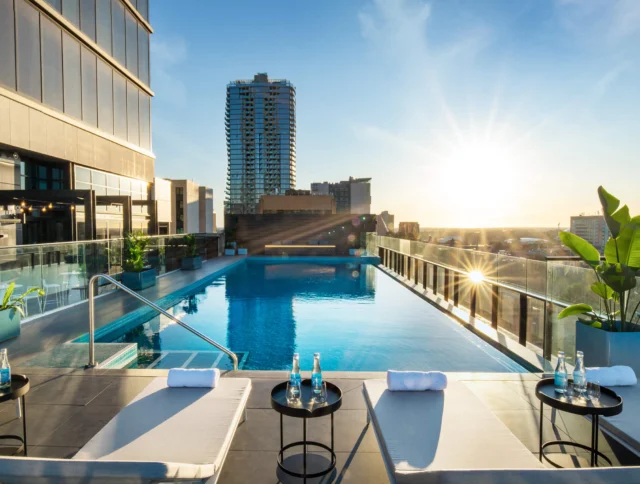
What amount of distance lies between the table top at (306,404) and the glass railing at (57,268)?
6.27 m

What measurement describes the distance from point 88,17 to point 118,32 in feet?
7.58

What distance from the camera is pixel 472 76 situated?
12312mm

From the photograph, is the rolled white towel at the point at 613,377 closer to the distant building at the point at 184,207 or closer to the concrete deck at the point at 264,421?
the concrete deck at the point at 264,421

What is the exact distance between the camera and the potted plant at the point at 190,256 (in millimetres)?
15289

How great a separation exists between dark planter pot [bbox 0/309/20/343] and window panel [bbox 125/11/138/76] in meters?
16.1

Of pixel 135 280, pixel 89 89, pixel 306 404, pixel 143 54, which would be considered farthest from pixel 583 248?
pixel 143 54

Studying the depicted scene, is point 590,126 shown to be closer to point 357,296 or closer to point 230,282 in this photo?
point 357,296

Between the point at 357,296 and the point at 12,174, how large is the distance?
462 inches

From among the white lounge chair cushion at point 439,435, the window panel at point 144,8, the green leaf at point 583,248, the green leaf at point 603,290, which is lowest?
the white lounge chair cushion at point 439,435

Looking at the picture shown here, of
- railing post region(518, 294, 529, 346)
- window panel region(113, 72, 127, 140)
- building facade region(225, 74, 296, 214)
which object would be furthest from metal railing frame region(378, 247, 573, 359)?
building facade region(225, 74, 296, 214)

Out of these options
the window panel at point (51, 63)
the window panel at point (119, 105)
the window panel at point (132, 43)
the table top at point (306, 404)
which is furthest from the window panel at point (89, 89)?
the table top at point (306, 404)

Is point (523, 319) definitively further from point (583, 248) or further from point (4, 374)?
point (4, 374)

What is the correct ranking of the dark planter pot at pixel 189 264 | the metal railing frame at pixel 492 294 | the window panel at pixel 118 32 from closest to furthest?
1. the metal railing frame at pixel 492 294
2. the dark planter pot at pixel 189 264
3. the window panel at pixel 118 32

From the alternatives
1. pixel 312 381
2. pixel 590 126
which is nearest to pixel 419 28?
pixel 590 126
